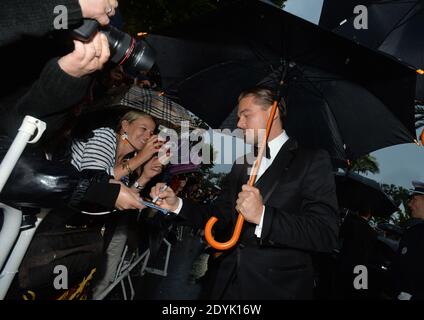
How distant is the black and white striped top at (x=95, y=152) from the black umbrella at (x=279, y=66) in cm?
90

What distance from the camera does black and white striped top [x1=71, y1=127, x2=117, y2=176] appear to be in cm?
240

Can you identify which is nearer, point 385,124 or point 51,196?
point 51,196

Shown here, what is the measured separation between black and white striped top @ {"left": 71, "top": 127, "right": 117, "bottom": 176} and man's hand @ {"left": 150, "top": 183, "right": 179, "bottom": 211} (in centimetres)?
49

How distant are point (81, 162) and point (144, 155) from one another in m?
0.78

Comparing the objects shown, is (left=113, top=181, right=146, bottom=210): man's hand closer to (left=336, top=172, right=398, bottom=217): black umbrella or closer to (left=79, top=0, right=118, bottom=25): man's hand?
(left=79, top=0, right=118, bottom=25): man's hand

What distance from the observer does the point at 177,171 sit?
3.94 m

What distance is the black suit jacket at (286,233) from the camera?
2008 millimetres

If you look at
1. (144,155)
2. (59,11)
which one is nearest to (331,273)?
(144,155)

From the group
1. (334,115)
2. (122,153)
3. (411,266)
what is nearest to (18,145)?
(122,153)

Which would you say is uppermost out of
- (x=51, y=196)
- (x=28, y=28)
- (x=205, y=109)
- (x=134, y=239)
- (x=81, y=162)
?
(x=205, y=109)

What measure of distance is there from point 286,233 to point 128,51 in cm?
148

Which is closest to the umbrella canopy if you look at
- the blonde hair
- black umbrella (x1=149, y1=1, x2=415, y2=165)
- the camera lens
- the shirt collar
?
black umbrella (x1=149, y1=1, x2=415, y2=165)

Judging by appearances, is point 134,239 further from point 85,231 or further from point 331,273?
point 331,273

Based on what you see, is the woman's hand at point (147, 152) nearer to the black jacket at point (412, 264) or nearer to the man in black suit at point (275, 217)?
the man in black suit at point (275, 217)
